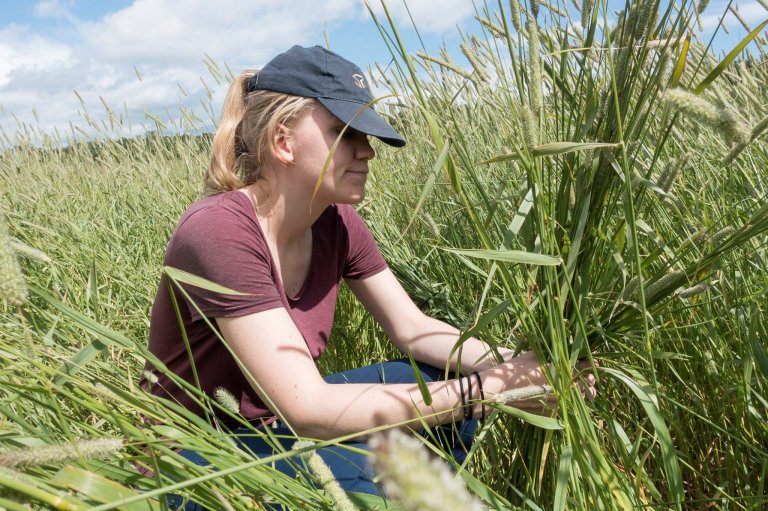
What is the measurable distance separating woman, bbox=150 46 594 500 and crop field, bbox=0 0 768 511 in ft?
0.48

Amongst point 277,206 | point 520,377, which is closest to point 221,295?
point 277,206

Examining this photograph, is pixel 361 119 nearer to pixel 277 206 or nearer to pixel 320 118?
pixel 320 118

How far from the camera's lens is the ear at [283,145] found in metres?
1.68

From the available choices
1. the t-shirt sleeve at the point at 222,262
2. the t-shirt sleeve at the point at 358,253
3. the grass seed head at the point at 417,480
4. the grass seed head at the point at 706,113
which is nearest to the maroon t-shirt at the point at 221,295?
the t-shirt sleeve at the point at 222,262

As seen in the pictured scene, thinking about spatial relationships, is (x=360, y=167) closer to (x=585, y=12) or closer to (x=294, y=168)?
(x=294, y=168)

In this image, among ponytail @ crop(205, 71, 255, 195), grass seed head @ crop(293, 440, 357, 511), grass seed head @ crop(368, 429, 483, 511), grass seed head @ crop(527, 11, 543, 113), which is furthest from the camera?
ponytail @ crop(205, 71, 255, 195)

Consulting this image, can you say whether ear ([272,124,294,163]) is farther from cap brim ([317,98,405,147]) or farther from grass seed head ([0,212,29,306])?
grass seed head ([0,212,29,306])

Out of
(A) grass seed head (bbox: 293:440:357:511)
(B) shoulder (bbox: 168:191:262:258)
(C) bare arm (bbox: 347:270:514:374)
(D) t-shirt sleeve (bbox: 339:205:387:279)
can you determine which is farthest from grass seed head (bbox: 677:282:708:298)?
(D) t-shirt sleeve (bbox: 339:205:387:279)

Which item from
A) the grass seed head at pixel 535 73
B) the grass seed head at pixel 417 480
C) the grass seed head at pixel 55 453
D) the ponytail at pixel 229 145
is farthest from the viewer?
the ponytail at pixel 229 145

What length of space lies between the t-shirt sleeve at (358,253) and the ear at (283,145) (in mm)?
386

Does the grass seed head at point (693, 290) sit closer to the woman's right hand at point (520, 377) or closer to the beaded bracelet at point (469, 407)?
the woman's right hand at point (520, 377)

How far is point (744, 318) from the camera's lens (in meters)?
1.27

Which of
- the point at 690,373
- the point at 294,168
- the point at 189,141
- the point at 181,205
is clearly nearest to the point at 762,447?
the point at 690,373

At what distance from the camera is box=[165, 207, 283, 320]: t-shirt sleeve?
1.41 meters
